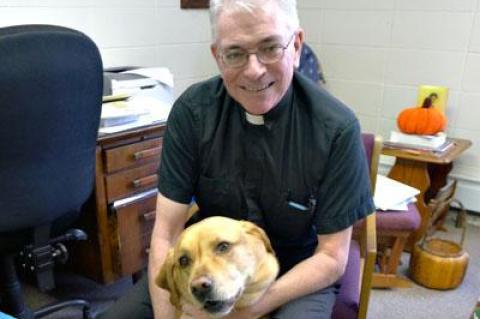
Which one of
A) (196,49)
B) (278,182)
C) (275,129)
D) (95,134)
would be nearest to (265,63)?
(275,129)

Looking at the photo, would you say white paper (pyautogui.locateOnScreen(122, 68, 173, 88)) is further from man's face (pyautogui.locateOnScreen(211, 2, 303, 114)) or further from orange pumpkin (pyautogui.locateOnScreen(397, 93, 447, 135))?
orange pumpkin (pyautogui.locateOnScreen(397, 93, 447, 135))

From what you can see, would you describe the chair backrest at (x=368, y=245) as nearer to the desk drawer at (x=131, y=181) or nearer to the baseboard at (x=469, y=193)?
the desk drawer at (x=131, y=181)

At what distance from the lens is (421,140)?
249 cm

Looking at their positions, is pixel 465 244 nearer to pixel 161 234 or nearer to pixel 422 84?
pixel 422 84

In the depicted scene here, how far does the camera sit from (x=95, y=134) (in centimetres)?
157

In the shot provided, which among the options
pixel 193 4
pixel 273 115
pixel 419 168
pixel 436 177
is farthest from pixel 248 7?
pixel 436 177

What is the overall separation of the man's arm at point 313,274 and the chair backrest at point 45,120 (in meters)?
0.80

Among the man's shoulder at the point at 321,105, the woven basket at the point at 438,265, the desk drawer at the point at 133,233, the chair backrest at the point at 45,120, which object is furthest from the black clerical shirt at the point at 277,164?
the woven basket at the point at 438,265

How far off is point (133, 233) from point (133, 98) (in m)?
0.57

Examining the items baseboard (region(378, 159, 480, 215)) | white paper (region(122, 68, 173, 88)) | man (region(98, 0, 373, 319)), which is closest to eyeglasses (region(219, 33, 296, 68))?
man (region(98, 0, 373, 319))

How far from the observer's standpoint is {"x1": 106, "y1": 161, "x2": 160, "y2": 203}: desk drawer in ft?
5.88

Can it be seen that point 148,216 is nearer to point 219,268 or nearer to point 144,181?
point 144,181

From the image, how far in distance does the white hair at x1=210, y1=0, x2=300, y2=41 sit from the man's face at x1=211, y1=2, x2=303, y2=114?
0.01m

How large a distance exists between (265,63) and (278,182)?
30 cm
